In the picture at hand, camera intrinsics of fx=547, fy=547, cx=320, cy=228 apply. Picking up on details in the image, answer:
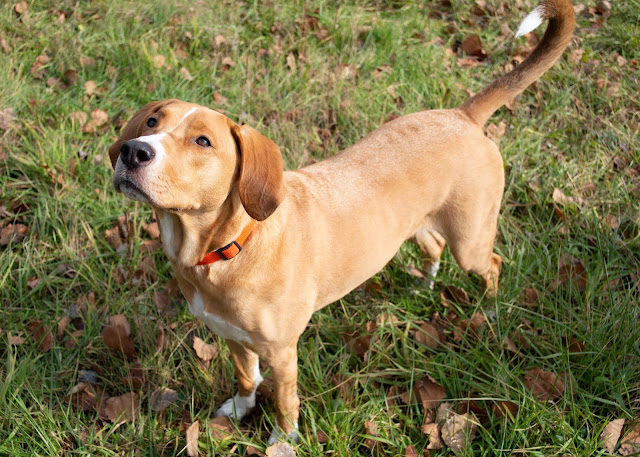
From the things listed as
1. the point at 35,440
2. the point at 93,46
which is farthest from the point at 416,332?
the point at 93,46

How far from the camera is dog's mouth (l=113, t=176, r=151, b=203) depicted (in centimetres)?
212

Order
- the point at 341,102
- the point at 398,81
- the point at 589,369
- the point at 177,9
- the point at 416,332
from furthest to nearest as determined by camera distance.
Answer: the point at 177,9 → the point at 398,81 → the point at 341,102 → the point at 416,332 → the point at 589,369

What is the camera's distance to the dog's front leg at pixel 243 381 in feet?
9.84

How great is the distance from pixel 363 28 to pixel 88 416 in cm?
451

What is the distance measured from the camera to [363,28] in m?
5.78

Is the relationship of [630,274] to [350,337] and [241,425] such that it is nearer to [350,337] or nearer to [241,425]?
[350,337]

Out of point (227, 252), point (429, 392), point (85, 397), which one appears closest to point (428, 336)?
point (429, 392)

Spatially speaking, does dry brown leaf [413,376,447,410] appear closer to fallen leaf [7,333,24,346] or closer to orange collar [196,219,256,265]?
orange collar [196,219,256,265]

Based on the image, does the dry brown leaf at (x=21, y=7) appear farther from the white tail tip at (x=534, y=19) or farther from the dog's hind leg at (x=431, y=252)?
the white tail tip at (x=534, y=19)

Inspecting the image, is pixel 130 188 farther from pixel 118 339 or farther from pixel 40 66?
pixel 40 66

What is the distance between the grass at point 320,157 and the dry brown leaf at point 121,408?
0.08 metres

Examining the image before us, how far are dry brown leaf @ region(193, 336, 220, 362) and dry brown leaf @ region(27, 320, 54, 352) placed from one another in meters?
0.89

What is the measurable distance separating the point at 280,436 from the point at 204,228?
4.29 ft

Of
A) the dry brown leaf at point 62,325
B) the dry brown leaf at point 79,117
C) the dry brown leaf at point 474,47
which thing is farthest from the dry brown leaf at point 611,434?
the dry brown leaf at point 79,117
